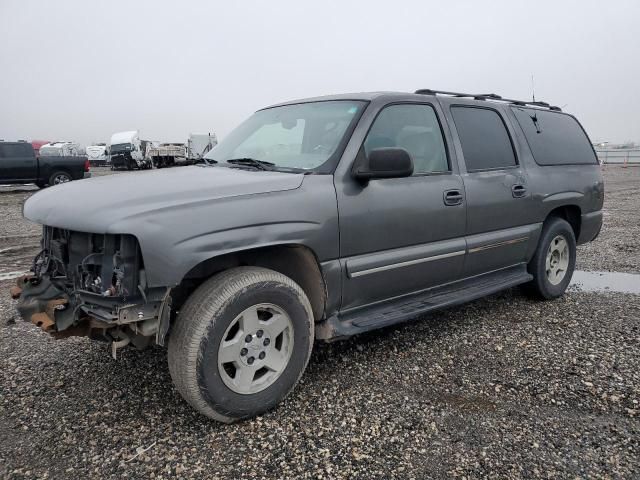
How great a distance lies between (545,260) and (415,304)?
183 cm

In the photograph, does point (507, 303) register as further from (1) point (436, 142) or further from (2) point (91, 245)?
(2) point (91, 245)

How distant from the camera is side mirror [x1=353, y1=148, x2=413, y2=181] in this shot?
9.59ft

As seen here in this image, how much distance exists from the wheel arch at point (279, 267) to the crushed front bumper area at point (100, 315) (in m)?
0.29

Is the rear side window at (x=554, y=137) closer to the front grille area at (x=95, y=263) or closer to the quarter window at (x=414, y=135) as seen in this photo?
the quarter window at (x=414, y=135)

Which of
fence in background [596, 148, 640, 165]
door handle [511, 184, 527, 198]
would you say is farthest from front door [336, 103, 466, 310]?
fence in background [596, 148, 640, 165]

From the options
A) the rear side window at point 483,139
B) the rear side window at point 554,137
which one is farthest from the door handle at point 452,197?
the rear side window at point 554,137

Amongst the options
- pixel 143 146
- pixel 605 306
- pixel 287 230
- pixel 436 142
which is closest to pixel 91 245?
pixel 287 230

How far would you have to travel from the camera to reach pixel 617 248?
714 centimetres

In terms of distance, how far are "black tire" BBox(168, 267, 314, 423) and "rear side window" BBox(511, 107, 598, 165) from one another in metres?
2.93

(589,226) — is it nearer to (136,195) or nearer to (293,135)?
(293,135)

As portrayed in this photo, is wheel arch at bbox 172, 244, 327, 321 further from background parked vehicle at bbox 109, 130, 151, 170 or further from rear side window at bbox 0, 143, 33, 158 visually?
background parked vehicle at bbox 109, 130, 151, 170

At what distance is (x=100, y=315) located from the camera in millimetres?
2299

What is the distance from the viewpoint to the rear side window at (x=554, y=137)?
4.45 meters

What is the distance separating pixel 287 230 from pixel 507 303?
2863 mm
